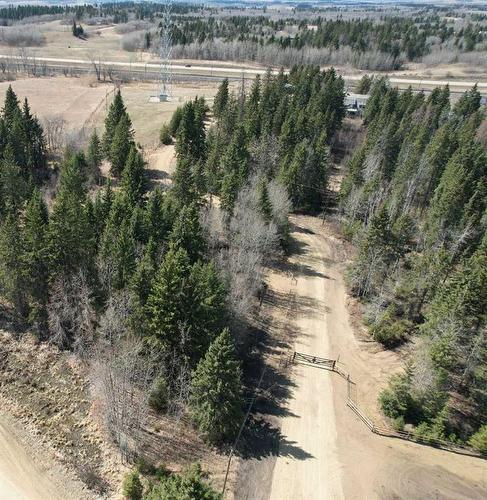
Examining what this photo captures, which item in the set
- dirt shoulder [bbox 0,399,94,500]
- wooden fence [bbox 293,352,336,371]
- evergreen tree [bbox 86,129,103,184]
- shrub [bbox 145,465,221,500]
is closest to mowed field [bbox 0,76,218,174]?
evergreen tree [bbox 86,129,103,184]

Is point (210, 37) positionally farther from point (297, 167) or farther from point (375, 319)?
point (375, 319)

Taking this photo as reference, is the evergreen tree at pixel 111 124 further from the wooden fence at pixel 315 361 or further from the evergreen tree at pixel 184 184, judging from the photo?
the wooden fence at pixel 315 361

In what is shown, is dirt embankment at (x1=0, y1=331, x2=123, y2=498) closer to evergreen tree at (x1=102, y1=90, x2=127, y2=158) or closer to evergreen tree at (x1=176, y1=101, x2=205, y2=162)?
evergreen tree at (x1=102, y1=90, x2=127, y2=158)

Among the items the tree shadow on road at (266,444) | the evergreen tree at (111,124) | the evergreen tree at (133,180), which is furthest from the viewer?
the evergreen tree at (111,124)

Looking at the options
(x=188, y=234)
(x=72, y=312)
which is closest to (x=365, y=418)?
(x=188, y=234)

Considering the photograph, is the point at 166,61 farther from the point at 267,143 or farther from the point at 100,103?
the point at 267,143

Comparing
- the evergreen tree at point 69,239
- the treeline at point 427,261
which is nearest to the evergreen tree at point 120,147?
the evergreen tree at point 69,239

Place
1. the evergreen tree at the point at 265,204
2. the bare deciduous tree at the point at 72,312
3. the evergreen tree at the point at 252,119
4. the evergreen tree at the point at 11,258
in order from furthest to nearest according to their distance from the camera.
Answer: the evergreen tree at the point at 252,119 < the evergreen tree at the point at 265,204 < the bare deciduous tree at the point at 72,312 < the evergreen tree at the point at 11,258
